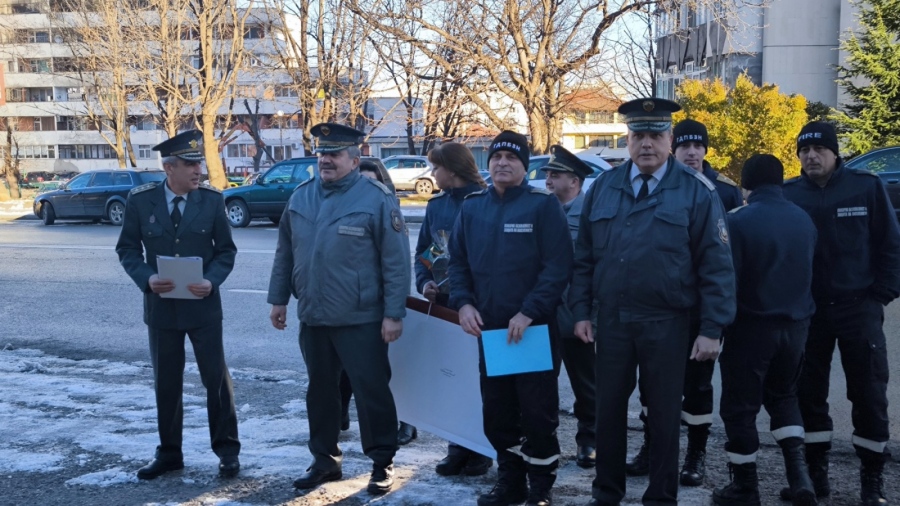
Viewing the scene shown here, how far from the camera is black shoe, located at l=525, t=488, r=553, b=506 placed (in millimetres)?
4820

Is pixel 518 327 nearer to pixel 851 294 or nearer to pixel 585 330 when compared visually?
pixel 585 330

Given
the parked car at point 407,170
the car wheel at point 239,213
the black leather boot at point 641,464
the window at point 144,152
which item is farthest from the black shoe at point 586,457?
the window at point 144,152

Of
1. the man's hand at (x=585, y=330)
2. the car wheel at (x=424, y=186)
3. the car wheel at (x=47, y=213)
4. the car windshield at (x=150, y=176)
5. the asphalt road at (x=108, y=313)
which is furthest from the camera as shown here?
the car wheel at (x=424, y=186)

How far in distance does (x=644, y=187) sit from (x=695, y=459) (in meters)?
1.68

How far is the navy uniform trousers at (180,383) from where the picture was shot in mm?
5434

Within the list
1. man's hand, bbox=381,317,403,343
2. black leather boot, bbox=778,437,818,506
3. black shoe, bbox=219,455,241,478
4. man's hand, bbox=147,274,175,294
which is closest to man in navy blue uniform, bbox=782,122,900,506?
black leather boot, bbox=778,437,818,506

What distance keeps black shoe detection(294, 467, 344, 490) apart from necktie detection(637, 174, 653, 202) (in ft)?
7.33

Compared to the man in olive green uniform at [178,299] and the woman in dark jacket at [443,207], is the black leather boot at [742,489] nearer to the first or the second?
the woman in dark jacket at [443,207]

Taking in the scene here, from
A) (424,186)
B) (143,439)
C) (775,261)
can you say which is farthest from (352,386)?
(424,186)

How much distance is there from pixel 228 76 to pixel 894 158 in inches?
968

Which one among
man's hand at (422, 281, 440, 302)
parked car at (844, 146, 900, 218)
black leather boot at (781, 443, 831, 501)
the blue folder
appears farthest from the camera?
parked car at (844, 146, 900, 218)

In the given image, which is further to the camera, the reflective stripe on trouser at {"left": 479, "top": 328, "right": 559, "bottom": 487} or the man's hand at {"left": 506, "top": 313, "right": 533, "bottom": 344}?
the reflective stripe on trouser at {"left": 479, "top": 328, "right": 559, "bottom": 487}

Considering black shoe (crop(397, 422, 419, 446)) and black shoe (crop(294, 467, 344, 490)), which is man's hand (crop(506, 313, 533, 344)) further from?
black shoe (crop(397, 422, 419, 446))

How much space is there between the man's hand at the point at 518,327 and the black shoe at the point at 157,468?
83.4 inches
